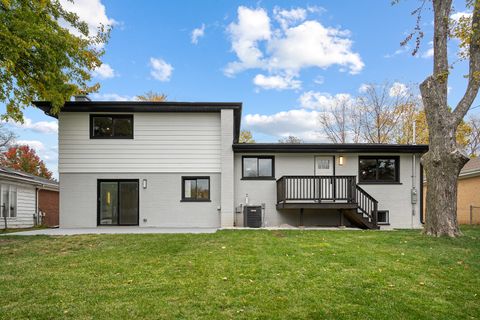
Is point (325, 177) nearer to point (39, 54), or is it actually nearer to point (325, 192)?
point (325, 192)

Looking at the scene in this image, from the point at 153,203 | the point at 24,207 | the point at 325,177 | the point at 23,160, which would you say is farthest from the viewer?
the point at 23,160

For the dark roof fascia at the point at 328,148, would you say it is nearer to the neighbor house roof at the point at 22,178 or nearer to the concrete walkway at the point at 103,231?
the concrete walkway at the point at 103,231

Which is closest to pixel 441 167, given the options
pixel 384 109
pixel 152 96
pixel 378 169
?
pixel 378 169

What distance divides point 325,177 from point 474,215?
1068 centimetres

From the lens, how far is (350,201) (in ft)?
39.8

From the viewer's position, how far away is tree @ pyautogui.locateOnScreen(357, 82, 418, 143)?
27297mm

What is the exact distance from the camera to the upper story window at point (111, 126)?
512 inches

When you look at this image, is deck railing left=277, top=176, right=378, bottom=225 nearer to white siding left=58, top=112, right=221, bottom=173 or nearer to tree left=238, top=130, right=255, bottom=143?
white siding left=58, top=112, right=221, bottom=173

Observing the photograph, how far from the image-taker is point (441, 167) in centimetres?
972

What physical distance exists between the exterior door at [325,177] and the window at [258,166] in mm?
1863

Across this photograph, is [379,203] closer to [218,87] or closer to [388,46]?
[388,46]

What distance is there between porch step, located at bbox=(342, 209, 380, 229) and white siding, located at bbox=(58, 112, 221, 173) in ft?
17.1

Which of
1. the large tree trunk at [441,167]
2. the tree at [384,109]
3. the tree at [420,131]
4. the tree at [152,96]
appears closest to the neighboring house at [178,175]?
the large tree trunk at [441,167]

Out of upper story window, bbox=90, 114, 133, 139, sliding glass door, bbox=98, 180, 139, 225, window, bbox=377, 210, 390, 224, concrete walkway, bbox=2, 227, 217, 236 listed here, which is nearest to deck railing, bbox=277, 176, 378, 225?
window, bbox=377, 210, 390, 224
